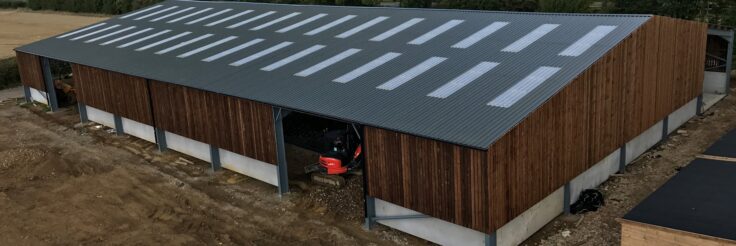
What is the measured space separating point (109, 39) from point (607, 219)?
102 feet

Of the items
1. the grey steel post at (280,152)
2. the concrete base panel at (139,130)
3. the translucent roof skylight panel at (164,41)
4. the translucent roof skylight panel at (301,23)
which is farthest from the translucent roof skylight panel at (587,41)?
the translucent roof skylight panel at (164,41)

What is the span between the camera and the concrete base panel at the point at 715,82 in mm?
32719

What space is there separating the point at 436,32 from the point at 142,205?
45.9ft

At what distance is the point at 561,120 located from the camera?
1833cm

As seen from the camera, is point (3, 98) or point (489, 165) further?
point (3, 98)

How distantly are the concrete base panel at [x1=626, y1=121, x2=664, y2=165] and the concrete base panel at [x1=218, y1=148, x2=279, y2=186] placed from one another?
45.8ft

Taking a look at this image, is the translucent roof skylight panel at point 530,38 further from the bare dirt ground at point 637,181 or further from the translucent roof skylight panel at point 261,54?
the translucent roof skylight panel at point 261,54

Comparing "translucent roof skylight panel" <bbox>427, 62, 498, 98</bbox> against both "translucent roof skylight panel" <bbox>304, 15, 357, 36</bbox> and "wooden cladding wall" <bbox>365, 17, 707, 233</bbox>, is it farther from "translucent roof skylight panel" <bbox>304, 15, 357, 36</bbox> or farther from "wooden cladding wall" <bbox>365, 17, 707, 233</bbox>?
"translucent roof skylight panel" <bbox>304, 15, 357, 36</bbox>

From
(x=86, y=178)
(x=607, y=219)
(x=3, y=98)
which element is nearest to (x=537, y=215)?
(x=607, y=219)

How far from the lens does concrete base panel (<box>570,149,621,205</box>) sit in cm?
1999

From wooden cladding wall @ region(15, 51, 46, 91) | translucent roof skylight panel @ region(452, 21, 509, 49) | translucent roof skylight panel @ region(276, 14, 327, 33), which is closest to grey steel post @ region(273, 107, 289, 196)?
translucent roof skylight panel @ region(452, 21, 509, 49)

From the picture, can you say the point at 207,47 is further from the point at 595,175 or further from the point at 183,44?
the point at 595,175

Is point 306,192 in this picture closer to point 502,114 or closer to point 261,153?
point 261,153

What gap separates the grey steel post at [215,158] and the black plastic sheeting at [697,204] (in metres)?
17.1
